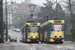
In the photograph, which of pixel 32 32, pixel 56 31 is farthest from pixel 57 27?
pixel 32 32

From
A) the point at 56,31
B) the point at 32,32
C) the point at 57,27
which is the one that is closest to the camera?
the point at 56,31

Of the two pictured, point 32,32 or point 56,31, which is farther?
point 32,32

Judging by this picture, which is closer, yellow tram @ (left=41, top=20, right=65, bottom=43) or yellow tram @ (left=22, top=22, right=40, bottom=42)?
yellow tram @ (left=41, top=20, right=65, bottom=43)

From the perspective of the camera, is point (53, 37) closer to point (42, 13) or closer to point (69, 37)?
point (69, 37)

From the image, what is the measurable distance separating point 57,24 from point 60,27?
0.49m

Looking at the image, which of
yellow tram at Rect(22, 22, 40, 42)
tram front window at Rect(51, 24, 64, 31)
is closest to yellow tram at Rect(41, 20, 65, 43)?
tram front window at Rect(51, 24, 64, 31)

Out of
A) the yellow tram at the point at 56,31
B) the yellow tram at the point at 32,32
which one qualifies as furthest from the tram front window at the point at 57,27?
the yellow tram at the point at 32,32

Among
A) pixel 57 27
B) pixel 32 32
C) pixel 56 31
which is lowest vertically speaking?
pixel 32 32

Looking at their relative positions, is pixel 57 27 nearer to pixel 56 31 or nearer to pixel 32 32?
pixel 56 31

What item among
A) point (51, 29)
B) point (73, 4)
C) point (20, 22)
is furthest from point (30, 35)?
point (20, 22)

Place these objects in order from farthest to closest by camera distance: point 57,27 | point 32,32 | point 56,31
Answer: point 32,32 → point 57,27 → point 56,31

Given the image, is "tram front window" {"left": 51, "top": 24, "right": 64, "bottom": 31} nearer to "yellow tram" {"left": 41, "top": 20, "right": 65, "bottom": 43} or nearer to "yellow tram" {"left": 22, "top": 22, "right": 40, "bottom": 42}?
"yellow tram" {"left": 41, "top": 20, "right": 65, "bottom": 43}

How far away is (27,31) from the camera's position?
33.8 meters

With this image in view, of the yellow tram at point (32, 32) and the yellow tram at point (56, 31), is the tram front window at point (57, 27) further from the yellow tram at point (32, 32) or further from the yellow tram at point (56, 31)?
the yellow tram at point (32, 32)
